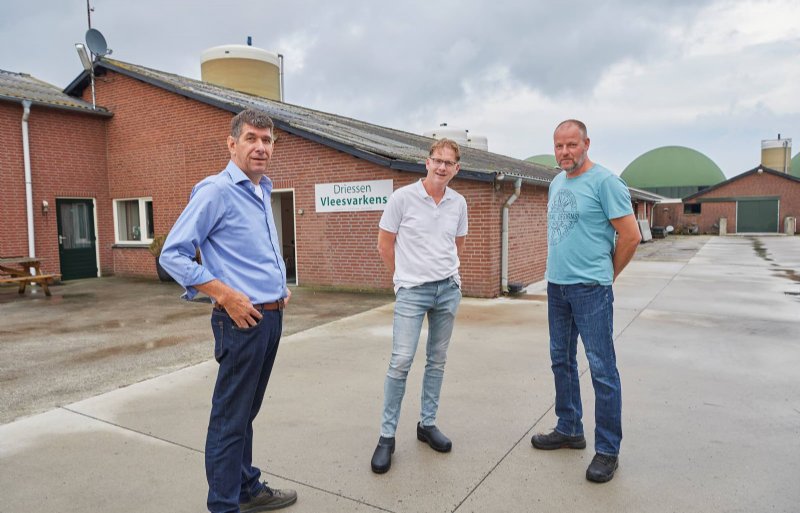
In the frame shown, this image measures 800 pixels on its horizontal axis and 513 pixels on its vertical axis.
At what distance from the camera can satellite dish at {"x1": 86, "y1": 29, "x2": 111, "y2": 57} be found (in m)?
13.5

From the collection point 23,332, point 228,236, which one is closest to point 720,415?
point 228,236

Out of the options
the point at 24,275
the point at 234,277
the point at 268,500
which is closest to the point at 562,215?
the point at 234,277

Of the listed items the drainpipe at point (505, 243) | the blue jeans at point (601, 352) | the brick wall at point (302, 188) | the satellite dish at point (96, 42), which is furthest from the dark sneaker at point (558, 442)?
the satellite dish at point (96, 42)

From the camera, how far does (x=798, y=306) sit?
8328mm

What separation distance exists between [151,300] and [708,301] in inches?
386

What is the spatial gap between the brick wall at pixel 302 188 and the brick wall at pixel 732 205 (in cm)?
3101

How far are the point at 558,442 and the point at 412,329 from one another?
4.03 feet

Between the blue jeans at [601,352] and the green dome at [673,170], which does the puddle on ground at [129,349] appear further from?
the green dome at [673,170]

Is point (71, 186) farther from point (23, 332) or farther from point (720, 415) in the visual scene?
point (720, 415)

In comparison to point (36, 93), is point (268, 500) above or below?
below

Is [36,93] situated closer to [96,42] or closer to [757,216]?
[96,42]

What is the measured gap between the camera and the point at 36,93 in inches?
521

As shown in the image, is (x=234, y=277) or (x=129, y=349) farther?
(x=129, y=349)

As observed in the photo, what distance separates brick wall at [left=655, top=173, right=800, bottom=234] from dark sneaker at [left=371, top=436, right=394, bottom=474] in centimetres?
3998
